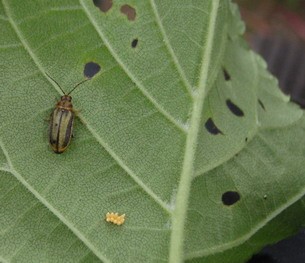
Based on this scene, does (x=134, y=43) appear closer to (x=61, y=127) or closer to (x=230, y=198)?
(x=61, y=127)

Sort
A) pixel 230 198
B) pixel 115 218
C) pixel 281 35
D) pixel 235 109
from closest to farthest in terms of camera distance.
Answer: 1. pixel 115 218
2. pixel 230 198
3. pixel 235 109
4. pixel 281 35

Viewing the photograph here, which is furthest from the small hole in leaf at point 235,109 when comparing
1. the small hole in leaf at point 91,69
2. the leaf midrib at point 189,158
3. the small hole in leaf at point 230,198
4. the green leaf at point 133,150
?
the small hole in leaf at point 91,69

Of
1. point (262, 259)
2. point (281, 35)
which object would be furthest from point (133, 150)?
point (281, 35)

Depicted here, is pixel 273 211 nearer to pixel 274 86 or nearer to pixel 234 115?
pixel 234 115

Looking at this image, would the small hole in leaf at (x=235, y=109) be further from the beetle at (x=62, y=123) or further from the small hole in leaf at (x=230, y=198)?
the beetle at (x=62, y=123)

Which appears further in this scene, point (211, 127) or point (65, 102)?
point (211, 127)

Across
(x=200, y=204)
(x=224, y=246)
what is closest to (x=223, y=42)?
(x=200, y=204)

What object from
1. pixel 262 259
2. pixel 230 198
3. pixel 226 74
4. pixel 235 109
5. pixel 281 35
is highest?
pixel 226 74
